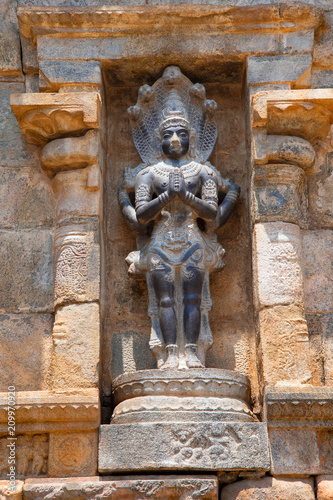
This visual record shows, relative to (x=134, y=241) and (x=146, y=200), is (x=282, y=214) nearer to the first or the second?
(x=146, y=200)

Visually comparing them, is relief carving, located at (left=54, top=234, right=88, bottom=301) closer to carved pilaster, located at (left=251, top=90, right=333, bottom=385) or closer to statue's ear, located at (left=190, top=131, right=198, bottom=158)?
statue's ear, located at (left=190, top=131, right=198, bottom=158)

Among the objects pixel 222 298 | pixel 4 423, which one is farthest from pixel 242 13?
pixel 4 423

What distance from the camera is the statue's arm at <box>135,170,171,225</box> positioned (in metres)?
6.14

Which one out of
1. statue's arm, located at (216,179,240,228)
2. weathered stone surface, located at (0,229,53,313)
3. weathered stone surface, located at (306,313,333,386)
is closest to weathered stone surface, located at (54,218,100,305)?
weathered stone surface, located at (0,229,53,313)

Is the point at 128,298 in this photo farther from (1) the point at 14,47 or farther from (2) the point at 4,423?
(1) the point at 14,47

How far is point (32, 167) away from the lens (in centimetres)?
661

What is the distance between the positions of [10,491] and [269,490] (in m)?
1.62

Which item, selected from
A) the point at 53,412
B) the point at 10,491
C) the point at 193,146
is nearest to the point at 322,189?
the point at 193,146

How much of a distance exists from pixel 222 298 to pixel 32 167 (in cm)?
174

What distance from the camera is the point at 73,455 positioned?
561 cm

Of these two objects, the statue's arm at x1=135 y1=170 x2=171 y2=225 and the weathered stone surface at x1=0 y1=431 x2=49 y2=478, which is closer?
the weathered stone surface at x1=0 y1=431 x2=49 y2=478

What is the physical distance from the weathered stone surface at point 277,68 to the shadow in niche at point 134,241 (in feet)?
0.70

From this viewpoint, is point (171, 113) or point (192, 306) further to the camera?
point (171, 113)

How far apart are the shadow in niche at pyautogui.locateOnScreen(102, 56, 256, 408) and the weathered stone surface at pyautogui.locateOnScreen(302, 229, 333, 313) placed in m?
0.43
